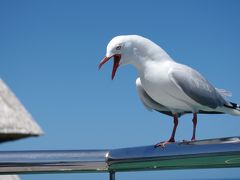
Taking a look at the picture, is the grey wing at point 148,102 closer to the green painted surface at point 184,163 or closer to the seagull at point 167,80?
the seagull at point 167,80

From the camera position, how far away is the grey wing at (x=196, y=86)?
2688 millimetres

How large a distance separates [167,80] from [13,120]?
1425mm

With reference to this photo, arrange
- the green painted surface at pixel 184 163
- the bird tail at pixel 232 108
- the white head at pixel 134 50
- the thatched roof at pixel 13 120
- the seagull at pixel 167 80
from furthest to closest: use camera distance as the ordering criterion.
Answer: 1. the bird tail at pixel 232 108
2. the white head at pixel 134 50
3. the seagull at pixel 167 80
4. the thatched roof at pixel 13 120
5. the green painted surface at pixel 184 163

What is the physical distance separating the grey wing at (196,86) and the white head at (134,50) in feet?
0.52

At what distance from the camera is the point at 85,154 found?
1.51 metres

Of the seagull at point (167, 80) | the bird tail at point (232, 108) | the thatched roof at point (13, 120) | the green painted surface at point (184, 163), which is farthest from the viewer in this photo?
the bird tail at point (232, 108)

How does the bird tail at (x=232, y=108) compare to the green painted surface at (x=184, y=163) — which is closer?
the green painted surface at (x=184, y=163)

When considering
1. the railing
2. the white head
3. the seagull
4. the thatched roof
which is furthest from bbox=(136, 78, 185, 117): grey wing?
the thatched roof

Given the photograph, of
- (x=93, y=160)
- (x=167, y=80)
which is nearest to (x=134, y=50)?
(x=167, y=80)

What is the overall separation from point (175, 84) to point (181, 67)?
19 cm

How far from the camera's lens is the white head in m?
2.80

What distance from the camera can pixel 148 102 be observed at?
10.2ft

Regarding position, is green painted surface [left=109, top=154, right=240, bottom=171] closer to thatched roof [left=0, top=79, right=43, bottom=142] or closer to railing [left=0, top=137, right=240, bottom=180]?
railing [left=0, top=137, right=240, bottom=180]

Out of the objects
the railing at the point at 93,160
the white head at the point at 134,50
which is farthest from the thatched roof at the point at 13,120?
the white head at the point at 134,50
